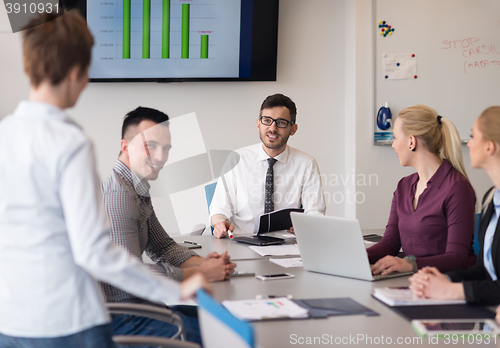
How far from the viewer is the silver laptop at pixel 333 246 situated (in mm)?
1611

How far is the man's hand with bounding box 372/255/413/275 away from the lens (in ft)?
5.50

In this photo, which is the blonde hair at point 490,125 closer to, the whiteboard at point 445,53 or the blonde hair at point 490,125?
the blonde hair at point 490,125

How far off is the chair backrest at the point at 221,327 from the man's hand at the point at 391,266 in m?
0.88

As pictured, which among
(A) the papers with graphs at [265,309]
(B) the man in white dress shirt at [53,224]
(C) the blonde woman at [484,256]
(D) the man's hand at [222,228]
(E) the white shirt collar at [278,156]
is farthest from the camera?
(E) the white shirt collar at [278,156]

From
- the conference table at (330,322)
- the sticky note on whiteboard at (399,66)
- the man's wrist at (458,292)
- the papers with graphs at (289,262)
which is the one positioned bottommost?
the conference table at (330,322)

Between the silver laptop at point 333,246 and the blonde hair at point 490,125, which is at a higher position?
the blonde hair at point 490,125

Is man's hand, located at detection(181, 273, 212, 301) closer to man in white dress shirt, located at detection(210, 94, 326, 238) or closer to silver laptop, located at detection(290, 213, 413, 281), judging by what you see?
silver laptop, located at detection(290, 213, 413, 281)

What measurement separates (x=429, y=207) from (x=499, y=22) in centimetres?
281

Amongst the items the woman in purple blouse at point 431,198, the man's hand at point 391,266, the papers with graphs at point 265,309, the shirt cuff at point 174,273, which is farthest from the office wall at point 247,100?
the papers with graphs at point 265,309

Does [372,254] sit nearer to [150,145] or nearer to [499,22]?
[150,145]

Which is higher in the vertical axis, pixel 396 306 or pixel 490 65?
pixel 490 65

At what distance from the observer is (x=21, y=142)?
0.90 metres

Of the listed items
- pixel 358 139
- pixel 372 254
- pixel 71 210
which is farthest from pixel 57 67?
pixel 358 139

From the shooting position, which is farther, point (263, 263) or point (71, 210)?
point (263, 263)
